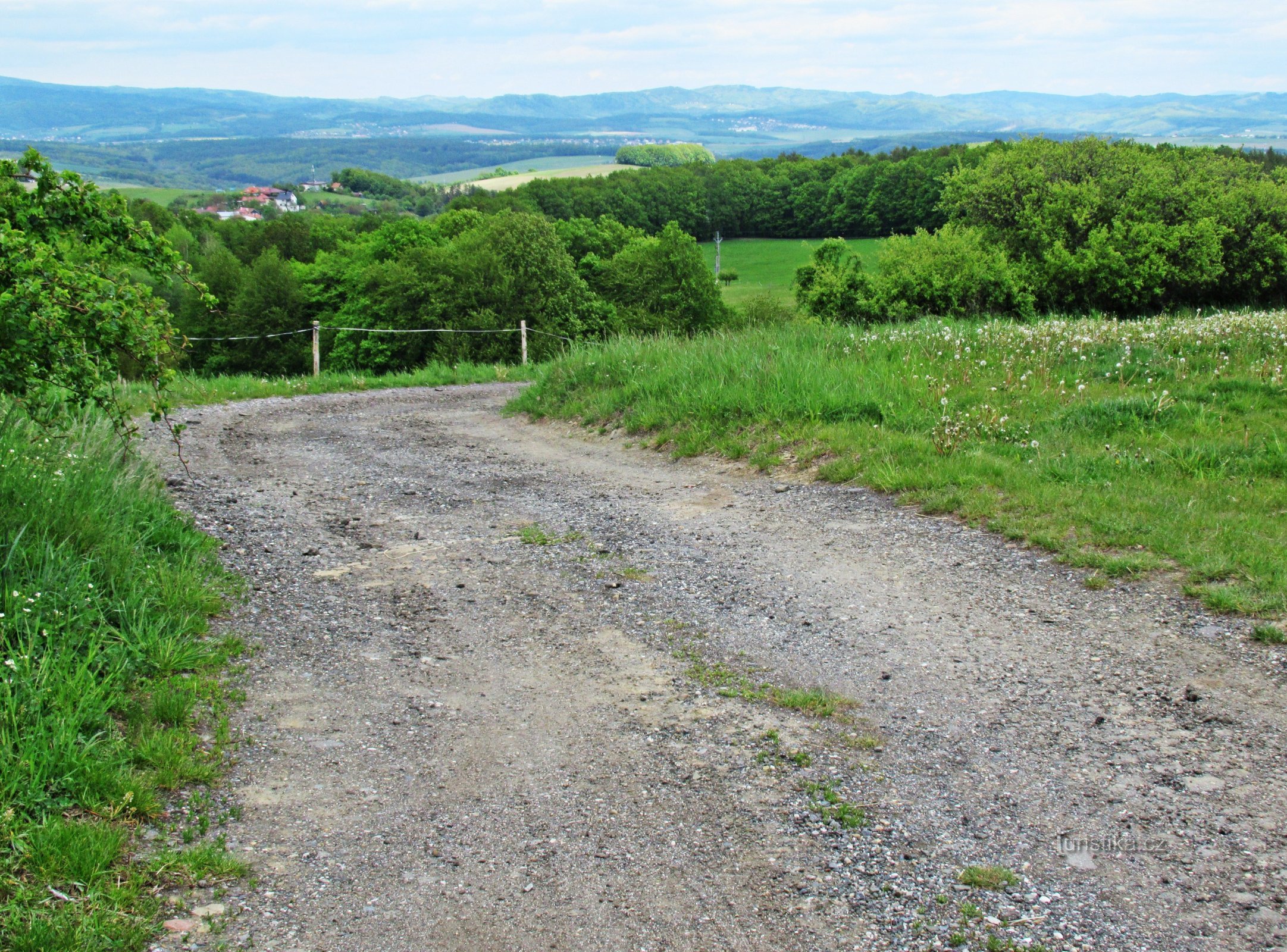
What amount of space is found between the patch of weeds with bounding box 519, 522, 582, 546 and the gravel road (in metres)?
0.06

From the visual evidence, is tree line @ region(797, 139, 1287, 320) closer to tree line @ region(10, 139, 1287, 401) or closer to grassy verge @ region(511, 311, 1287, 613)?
tree line @ region(10, 139, 1287, 401)

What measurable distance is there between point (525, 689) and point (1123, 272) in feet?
110

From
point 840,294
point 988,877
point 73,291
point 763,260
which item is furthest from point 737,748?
point 763,260

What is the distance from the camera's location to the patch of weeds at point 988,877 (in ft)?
11.2

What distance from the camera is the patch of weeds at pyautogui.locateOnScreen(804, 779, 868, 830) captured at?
3838mm

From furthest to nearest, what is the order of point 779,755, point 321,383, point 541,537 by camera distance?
point 321,383
point 541,537
point 779,755

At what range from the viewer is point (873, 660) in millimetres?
5336

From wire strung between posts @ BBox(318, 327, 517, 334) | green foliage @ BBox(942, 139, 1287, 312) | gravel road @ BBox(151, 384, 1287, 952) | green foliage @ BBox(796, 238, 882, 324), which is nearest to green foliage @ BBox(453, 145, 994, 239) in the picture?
green foliage @ BBox(796, 238, 882, 324)

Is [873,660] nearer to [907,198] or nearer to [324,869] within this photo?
[324,869]

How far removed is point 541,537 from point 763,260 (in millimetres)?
92304

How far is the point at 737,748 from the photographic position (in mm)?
4449

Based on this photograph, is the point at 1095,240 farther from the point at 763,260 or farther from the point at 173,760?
the point at 763,260

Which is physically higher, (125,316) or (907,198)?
(907,198)

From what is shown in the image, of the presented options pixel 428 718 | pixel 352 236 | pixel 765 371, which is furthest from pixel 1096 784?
pixel 352 236
